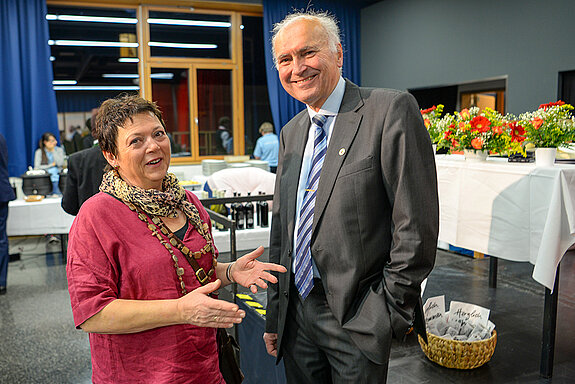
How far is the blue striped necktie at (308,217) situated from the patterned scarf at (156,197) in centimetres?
30

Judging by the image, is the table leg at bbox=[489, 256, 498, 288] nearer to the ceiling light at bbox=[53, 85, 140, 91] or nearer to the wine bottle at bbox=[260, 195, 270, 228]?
the wine bottle at bbox=[260, 195, 270, 228]

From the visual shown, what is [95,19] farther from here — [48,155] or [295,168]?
[295,168]

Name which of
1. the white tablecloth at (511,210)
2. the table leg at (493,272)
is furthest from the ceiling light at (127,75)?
the table leg at (493,272)

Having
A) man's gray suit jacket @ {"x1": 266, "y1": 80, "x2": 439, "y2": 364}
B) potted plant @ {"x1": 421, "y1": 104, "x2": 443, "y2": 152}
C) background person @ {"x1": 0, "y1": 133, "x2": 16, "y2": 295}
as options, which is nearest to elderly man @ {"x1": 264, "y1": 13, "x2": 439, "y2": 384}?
man's gray suit jacket @ {"x1": 266, "y1": 80, "x2": 439, "y2": 364}

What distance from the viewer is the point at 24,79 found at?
717 centimetres

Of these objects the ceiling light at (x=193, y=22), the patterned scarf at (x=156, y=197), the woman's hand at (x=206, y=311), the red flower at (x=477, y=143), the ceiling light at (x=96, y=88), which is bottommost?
the woman's hand at (x=206, y=311)

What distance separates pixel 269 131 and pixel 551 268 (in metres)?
6.16

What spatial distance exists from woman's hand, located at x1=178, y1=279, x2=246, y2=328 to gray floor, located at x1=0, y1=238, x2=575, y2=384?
1.56 meters

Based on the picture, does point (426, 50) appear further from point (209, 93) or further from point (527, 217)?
point (527, 217)

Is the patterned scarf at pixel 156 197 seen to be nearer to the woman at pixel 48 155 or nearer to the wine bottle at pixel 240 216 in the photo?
the wine bottle at pixel 240 216

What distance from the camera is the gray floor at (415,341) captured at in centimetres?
256

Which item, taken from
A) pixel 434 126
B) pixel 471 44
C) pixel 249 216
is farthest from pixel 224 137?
pixel 434 126

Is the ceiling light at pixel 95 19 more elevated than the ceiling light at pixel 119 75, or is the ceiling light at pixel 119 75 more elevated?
the ceiling light at pixel 95 19

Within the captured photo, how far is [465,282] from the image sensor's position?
13.0 feet
